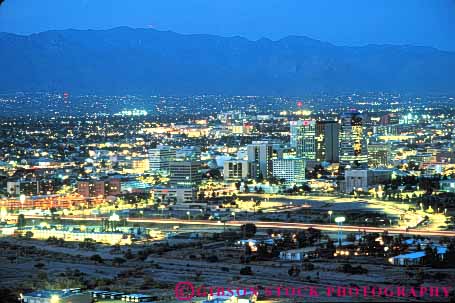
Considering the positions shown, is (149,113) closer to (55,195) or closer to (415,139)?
(415,139)

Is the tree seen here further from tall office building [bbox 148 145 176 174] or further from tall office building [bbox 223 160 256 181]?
tall office building [bbox 148 145 176 174]

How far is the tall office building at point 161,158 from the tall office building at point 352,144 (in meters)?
3.95

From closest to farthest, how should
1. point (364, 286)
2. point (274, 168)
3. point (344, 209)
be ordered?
point (364, 286) → point (344, 209) → point (274, 168)

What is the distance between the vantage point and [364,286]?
10.7m

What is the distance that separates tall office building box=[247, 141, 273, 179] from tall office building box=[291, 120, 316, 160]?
8.31 feet

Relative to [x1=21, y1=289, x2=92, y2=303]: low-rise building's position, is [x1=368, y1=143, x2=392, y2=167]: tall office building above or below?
A: above

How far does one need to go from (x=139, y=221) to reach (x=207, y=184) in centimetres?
672

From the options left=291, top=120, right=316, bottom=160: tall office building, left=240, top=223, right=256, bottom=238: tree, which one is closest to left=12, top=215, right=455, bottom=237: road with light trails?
left=240, top=223, right=256, bottom=238: tree

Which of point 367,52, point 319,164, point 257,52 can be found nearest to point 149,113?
point 257,52

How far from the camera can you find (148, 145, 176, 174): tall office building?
2750 cm

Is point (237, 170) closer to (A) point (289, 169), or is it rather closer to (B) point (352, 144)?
(A) point (289, 169)

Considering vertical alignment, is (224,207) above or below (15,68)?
Result: below

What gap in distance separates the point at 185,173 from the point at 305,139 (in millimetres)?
6589

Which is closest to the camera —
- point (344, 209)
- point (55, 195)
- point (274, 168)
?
point (344, 209)
